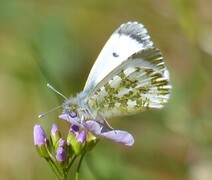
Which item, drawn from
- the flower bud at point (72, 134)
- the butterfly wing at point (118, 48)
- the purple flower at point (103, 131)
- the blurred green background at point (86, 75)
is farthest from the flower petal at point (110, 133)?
the blurred green background at point (86, 75)

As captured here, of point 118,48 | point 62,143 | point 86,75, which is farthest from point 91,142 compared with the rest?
point 86,75

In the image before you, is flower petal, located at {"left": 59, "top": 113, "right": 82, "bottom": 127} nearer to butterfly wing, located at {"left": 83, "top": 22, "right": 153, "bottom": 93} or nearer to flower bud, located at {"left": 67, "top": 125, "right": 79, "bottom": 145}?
flower bud, located at {"left": 67, "top": 125, "right": 79, "bottom": 145}

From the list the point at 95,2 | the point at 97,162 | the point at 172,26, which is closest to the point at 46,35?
the point at 95,2

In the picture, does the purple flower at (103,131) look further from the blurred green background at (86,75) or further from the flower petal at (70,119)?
the blurred green background at (86,75)

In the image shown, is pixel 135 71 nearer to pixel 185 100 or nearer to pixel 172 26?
pixel 185 100

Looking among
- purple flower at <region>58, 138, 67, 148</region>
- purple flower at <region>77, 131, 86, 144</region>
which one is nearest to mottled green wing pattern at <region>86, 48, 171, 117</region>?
purple flower at <region>77, 131, 86, 144</region>

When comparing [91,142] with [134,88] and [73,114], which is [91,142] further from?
[134,88]
